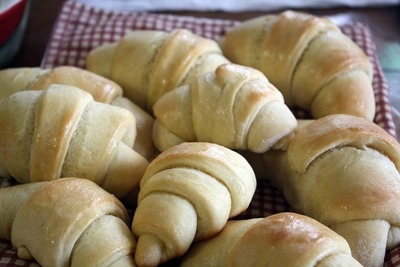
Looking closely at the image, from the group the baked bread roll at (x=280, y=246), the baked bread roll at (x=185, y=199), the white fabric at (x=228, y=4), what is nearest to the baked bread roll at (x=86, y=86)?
the baked bread roll at (x=185, y=199)

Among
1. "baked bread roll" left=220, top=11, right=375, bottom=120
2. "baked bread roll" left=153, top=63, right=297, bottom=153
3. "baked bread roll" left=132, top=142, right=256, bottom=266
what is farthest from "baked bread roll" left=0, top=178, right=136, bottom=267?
"baked bread roll" left=220, top=11, right=375, bottom=120

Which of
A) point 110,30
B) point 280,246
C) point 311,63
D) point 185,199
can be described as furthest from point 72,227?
point 110,30

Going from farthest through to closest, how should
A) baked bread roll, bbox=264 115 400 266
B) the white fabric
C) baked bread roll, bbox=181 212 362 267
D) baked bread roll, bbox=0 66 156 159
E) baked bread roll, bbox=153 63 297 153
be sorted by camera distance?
the white fabric, baked bread roll, bbox=0 66 156 159, baked bread roll, bbox=153 63 297 153, baked bread roll, bbox=264 115 400 266, baked bread roll, bbox=181 212 362 267

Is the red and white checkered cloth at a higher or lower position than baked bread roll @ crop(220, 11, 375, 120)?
lower

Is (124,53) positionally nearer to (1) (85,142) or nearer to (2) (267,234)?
(1) (85,142)

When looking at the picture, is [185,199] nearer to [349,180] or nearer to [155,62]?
[349,180]

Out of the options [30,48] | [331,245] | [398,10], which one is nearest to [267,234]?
[331,245]

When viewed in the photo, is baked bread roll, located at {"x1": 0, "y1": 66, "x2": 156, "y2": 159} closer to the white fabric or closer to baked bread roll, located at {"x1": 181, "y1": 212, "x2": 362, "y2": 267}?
baked bread roll, located at {"x1": 181, "y1": 212, "x2": 362, "y2": 267}
